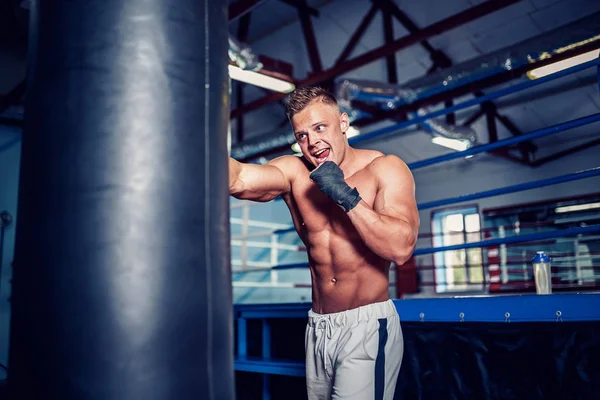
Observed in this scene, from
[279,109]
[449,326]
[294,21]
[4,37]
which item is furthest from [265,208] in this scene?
[449,326]

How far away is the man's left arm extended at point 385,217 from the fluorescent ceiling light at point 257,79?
4.03 metres

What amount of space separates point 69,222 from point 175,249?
0.14 meters

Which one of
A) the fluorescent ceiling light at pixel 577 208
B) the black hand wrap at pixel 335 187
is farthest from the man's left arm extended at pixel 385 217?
the fluorescent ceiling light at pixel 577 208

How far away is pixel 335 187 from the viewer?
5.01 ft

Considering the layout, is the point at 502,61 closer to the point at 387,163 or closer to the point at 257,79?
the point at 257,79

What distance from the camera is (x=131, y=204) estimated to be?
70 centimetres

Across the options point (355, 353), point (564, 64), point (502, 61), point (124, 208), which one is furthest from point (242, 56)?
point (124, 208)

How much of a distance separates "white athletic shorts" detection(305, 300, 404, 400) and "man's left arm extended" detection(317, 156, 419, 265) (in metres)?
0.29

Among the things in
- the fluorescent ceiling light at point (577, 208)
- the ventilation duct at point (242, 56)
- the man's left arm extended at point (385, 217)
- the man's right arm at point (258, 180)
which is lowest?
the man's left arm extended at point (385, 217)

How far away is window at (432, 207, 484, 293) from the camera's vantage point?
30.7 feet

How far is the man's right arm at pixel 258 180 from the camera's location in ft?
A: 5.61

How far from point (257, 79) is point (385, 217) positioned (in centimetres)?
480

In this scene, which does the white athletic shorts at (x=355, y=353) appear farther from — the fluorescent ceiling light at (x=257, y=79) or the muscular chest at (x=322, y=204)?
the fluorescent ceiling light at (x=257, y=79)

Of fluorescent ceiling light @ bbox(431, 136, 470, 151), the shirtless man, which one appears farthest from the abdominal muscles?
fluorescent ceiling light @ bbox(431, 136, 470, 151)
